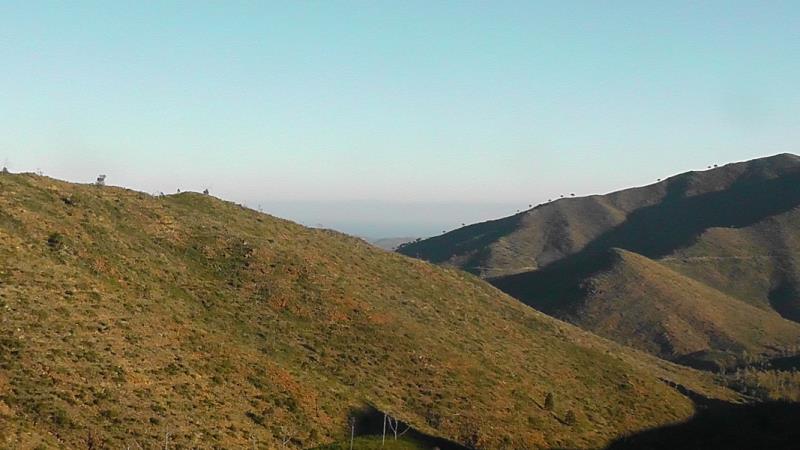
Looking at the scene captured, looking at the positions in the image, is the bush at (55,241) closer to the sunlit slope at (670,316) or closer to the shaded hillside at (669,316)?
the shaded hillside at (669,316)

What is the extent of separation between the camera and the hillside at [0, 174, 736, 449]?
3650 centimetres

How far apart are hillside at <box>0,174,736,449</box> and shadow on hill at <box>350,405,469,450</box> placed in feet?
4.00

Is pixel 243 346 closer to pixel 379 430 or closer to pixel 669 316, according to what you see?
pixel 379 430

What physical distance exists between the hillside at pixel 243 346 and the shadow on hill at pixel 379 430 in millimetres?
1219

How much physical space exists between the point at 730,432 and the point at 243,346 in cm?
5062

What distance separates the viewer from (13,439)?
92.3ft

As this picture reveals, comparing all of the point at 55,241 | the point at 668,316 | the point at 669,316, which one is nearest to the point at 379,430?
the point at 55,241

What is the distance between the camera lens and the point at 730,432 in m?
66.6

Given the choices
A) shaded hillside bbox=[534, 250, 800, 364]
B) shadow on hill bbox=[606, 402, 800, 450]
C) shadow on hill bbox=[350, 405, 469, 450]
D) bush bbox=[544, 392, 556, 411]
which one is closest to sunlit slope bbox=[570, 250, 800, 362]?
shaded hillside bbox=[534, 250, 800, 364]

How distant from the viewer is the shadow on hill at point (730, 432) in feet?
200

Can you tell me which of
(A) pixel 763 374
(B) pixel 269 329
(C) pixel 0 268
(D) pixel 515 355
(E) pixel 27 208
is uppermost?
(E) pixel 27 208

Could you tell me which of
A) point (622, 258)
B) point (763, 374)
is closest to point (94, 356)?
point (763, 374)

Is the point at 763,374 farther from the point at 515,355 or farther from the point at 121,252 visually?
the point at 121,252

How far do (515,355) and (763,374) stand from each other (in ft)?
241
